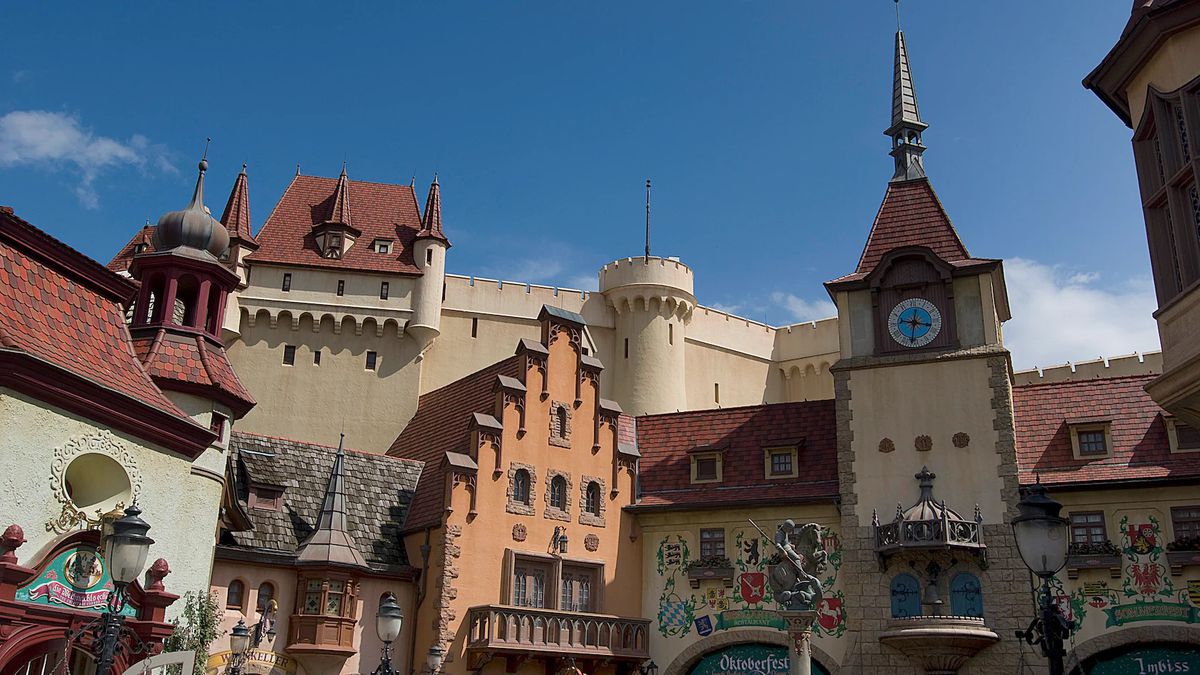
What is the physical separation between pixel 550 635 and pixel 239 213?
25.8 meters

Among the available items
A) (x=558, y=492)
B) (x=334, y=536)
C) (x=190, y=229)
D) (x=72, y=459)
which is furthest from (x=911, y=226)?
(x=72, y=459)

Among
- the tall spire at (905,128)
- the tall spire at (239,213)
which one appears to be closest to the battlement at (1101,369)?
the tall spire at (905,128)

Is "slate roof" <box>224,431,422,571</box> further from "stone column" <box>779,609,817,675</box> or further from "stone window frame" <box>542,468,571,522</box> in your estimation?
"stone column" <box>779,609,817,675</box>

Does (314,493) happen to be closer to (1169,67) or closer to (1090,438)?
(1090,438)

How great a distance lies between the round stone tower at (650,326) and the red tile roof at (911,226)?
18.1m

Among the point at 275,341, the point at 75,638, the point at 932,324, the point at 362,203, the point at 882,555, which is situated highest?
the point at 362,203

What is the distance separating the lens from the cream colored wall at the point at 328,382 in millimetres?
46031

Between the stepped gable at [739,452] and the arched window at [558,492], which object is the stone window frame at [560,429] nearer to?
the arched window at [558,492]

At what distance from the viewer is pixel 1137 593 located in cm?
2986

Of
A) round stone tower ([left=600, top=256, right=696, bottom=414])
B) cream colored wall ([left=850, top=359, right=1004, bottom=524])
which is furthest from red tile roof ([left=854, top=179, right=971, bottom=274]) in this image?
round stone tower ([left=600, top=256, right=696, bottom=414])

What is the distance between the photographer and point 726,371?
59.2 meters

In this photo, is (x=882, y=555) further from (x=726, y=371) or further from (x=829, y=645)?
(x=726, y=371)

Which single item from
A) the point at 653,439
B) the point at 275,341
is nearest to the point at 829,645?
the point at 653,439

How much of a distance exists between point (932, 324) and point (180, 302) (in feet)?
67.8
